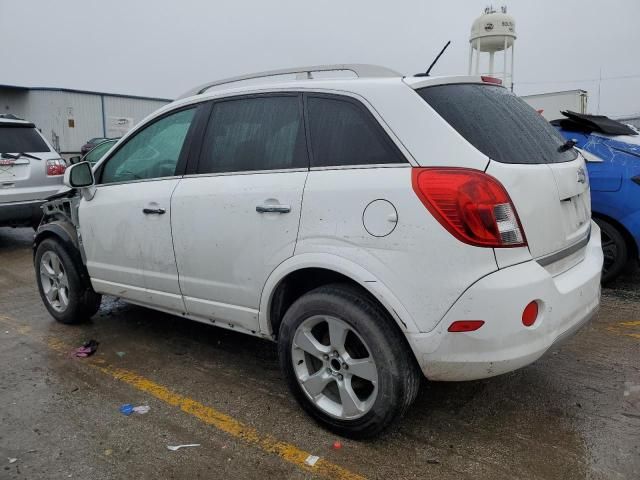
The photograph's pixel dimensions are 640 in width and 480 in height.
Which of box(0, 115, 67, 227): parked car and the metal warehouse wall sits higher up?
the metal warehouse wall

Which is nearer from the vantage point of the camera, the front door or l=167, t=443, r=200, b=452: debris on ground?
l=167, t=443, r=200, b=452: debris on ground

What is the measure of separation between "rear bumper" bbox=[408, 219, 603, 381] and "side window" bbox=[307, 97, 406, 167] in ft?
2.29

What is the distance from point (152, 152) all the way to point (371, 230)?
1929 mm

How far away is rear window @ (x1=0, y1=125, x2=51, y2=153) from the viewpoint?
284 inches

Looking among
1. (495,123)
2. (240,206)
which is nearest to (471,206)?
(495,123)

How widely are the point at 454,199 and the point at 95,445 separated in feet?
7.05

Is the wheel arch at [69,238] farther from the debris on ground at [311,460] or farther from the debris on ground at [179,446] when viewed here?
the debris on ground at [311,460]

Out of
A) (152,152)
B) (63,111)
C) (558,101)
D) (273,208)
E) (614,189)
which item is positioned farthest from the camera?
Answer: (63,111)

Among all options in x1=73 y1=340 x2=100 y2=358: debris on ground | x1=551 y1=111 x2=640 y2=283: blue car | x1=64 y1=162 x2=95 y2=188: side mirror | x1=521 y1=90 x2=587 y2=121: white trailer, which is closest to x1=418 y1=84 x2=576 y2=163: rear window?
x1=551 y1=111 x2=640 y2=283: blue car

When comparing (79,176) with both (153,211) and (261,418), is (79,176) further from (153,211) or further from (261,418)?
(261,418)

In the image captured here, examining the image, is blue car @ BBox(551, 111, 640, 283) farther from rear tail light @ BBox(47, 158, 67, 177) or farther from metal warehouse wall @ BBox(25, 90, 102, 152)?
metal warehouse wall @ BBox(25, 90, 102, 152)

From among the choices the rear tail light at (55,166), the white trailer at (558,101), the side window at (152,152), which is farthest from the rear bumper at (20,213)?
the white trailer at (558,101)

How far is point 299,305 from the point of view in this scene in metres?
2.71

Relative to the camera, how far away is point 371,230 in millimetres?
2416
